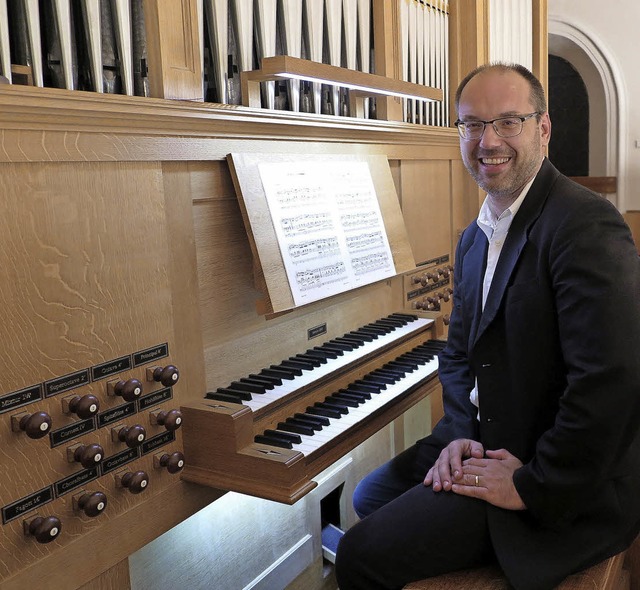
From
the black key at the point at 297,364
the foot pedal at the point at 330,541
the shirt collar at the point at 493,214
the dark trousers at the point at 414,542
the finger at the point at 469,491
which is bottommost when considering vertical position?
the foot pedal at the point at 330,541

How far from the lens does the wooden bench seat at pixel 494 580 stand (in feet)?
5.75

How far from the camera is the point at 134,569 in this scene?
2326mm

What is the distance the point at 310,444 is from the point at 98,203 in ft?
2.96

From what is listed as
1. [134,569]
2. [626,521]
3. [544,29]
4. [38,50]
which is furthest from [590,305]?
[544,29]

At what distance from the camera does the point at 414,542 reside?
180 cm

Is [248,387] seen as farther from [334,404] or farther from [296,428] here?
[334,404]

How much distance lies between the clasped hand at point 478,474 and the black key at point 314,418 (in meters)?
0.42

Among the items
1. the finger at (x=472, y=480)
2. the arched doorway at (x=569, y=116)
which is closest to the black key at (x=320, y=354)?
the finger at (x=472, y=480)

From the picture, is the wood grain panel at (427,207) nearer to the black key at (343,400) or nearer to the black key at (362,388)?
the black key at (362,388)

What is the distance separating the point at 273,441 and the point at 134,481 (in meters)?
0.42

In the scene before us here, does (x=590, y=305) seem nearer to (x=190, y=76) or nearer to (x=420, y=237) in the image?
(x=190, y=76)

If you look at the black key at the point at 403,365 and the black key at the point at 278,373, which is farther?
the black key at the point at 403,365

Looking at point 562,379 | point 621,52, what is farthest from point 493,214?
point 621,52

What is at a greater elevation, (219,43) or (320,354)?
(219,43)
